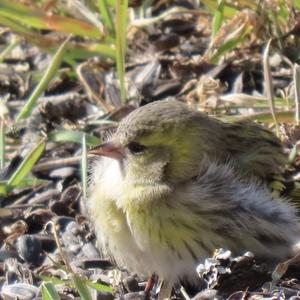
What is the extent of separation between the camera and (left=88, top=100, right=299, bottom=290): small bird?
11.9ft

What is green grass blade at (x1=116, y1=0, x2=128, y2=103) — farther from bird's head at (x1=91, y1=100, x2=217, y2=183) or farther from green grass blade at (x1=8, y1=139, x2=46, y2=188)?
bird's head at (x1=91, y1=100, x2=217, y2=183)

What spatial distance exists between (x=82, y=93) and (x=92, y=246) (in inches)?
42.9

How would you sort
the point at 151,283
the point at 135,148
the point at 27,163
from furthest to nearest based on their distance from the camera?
the point at 27,163 → the point at 151,283 → the point at 135,148

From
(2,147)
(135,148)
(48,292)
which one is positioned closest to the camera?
(48,292)

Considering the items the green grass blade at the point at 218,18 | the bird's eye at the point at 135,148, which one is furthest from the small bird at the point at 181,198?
the green grass blade at the point at 218,18

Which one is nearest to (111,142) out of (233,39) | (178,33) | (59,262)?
(59,262)

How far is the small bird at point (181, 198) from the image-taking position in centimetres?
364

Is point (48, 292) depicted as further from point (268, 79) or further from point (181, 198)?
point (268, 79)

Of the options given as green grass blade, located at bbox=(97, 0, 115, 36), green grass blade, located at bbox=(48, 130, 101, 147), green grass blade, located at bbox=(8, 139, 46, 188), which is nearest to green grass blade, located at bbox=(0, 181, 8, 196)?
green grass blade, located at bbox=(8, 139, 46, 188)

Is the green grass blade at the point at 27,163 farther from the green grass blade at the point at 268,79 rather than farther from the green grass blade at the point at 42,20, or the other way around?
the green grass blade at the point at 268,79

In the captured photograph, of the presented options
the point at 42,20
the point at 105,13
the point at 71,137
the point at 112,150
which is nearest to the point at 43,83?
the point at 71,137

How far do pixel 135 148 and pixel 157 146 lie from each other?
8 cm

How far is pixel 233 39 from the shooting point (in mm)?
4777

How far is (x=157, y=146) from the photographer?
3758mm
